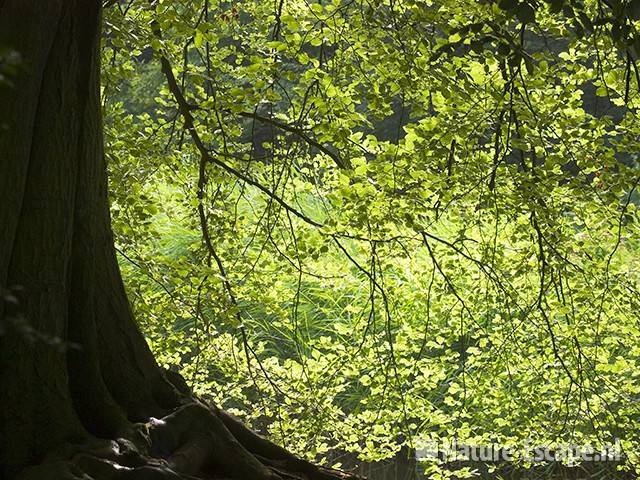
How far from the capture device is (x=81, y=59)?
3150 mm

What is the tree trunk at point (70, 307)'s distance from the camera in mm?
2793

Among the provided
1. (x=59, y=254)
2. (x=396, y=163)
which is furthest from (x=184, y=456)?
(x=396, y=163)

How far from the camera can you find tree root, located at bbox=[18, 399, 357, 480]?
2.69 meters

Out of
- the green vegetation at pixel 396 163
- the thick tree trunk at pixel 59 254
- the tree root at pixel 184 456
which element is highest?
the green vegetation at pixel 396 163

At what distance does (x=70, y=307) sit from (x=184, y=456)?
0.59m

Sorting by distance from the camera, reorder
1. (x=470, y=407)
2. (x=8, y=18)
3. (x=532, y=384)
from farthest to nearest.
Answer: (x=470, y=407) → (x=532, y=384) → (x=8, y=18)

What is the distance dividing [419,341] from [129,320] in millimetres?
5643

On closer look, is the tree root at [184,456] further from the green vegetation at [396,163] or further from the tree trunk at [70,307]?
the green vegetation at [396,163]

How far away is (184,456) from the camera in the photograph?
308 centimetres

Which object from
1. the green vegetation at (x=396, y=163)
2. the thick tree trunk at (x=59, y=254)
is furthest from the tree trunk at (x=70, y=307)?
the green vegetation at (x=396, y=163)

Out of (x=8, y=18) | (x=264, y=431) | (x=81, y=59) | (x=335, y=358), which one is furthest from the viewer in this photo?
(x=264, y=431)

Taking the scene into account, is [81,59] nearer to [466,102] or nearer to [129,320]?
[129,320]

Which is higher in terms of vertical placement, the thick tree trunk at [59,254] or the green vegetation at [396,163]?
the green vegetation at [396,163]

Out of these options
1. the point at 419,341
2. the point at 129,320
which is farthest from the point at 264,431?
the point at 129,320
